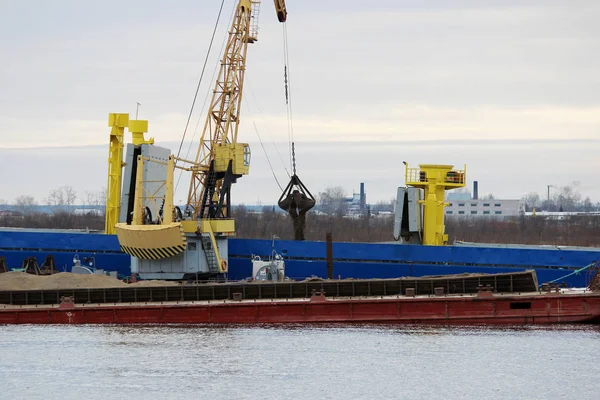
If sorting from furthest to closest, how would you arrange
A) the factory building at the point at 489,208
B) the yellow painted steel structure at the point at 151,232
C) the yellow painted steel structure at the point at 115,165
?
1. the factory building at the point at 489,208
2. the yellow painted steel structure at the point at 115,165
3. the yellow painted steel structure at the point at 151,232

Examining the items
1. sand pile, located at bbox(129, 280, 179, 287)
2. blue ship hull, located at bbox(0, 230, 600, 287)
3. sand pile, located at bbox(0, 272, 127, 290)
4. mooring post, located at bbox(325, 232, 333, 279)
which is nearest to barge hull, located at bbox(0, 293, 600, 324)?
sand pile, located at bbox(0, 272, 127, 290)

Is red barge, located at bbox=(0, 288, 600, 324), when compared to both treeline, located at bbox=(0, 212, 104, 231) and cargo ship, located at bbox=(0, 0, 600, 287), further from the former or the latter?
treeline, located at bbox=(0, 212, 104, 231)

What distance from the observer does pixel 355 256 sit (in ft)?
194

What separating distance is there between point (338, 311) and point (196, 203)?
1651cm

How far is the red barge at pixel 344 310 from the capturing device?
1780 inches

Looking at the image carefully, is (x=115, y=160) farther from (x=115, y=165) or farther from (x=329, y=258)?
(x=329, y=258)

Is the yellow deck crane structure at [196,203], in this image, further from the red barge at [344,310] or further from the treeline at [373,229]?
the treeline at [373,229]

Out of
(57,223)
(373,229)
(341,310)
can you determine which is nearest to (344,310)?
(341,310)

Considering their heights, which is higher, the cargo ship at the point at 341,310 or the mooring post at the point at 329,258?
the mooring post at the point at 329,258

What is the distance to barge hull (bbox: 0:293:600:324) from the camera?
1779 inches

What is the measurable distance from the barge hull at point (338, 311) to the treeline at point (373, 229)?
54839mm

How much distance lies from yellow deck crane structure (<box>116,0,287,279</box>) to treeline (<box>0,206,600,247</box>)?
4280cm

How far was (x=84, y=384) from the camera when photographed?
35.9 metres

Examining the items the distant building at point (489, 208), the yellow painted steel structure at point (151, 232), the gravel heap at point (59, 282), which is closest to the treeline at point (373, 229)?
the distant building at point (489, 208)
